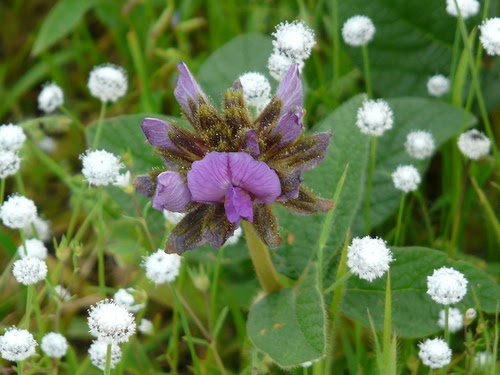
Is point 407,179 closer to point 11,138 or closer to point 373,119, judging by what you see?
point 373,119

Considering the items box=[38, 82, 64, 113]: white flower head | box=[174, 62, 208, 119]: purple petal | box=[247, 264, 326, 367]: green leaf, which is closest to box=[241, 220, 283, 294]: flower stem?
box=[247, 264, 326, 367]: green leaf

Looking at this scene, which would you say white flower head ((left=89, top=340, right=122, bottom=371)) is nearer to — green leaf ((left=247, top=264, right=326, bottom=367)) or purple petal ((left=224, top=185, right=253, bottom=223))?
green leaf ((left=247, top=264, right=326, bottom=367))

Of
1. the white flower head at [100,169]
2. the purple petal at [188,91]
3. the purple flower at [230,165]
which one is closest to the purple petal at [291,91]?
the purple flower at [230,165]

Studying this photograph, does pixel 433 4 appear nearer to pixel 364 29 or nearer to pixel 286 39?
pixel 364 29

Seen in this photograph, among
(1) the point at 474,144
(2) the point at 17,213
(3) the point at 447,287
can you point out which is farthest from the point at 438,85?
(2) the point at 17,213

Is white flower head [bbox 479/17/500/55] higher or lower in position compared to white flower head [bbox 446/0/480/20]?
lower

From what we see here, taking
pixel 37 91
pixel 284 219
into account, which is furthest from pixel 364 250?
pixel 37 91
